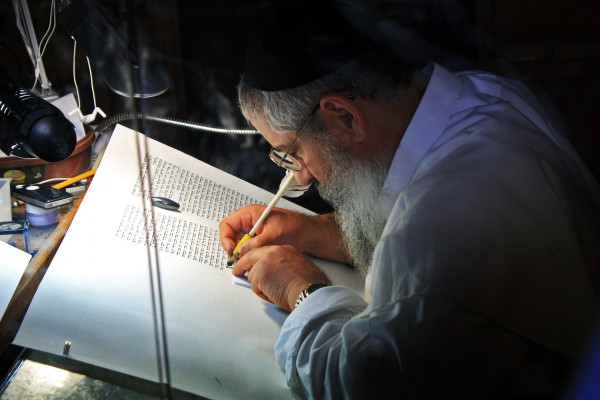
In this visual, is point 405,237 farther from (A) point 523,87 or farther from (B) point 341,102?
(A) point 523,87

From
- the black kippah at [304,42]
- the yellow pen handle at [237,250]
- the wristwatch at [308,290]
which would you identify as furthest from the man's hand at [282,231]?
the black kippah at [304,42]

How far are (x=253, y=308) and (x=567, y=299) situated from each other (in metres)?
0.42

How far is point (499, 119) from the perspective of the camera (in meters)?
0.89

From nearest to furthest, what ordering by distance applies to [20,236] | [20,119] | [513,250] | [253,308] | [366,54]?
[513,250], [366,54], [253,308], [20,119], [20,236]

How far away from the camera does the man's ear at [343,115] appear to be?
803mm

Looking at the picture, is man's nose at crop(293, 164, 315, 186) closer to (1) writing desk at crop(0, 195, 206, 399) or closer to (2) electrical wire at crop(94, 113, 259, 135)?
(2) electrical wire at crop(94, 113, 259, 135)

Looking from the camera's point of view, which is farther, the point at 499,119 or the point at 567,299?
the point at 499,119

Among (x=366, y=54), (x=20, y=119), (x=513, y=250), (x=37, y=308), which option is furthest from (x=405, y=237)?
(x=20, y=119)

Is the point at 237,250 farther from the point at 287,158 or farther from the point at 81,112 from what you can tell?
the point at 81,112

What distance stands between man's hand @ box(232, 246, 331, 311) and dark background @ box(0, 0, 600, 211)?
106 millimetres

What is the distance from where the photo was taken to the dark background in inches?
31.1

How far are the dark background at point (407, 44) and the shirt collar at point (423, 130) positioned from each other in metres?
0.04

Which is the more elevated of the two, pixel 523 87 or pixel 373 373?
pixel 523 87

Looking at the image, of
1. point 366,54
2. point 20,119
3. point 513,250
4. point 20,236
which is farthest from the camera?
point 20,236
